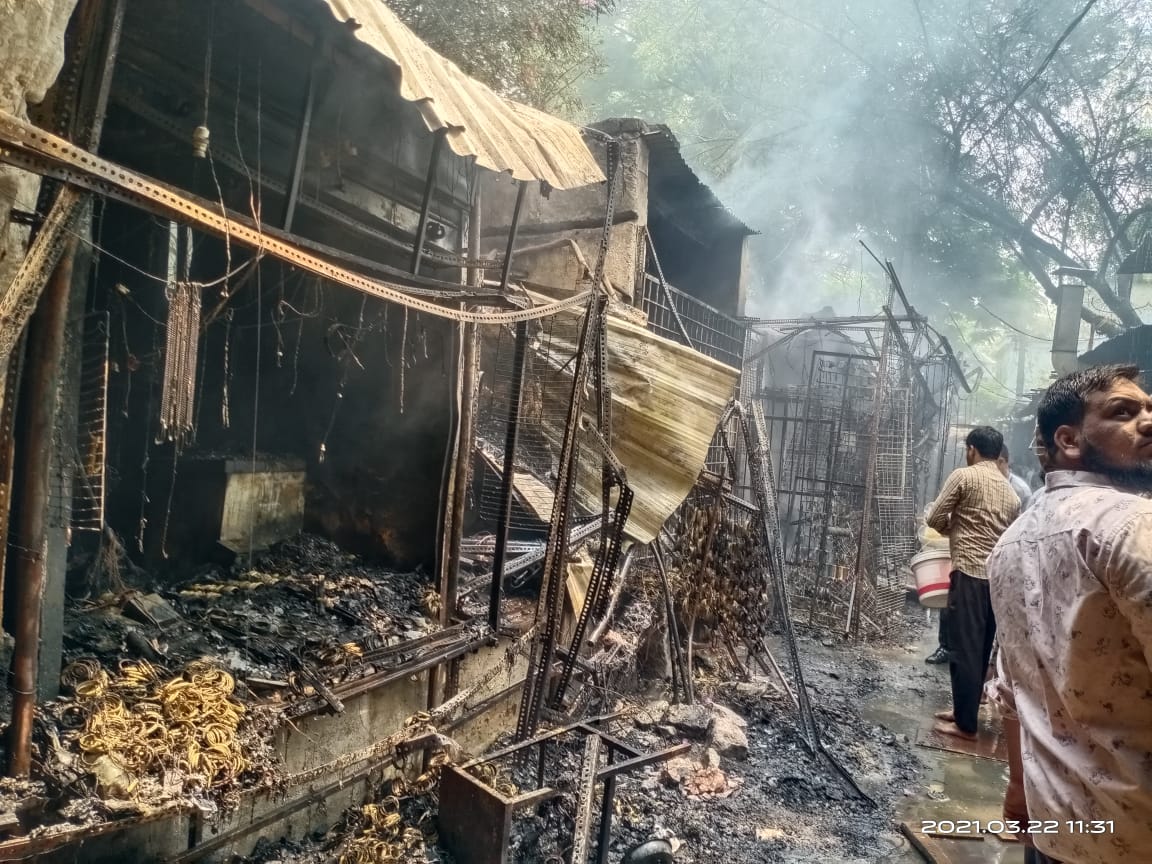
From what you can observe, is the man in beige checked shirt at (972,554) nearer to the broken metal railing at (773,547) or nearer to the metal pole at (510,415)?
the broken metal railing at (773,547)

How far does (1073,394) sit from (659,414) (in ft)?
10.9

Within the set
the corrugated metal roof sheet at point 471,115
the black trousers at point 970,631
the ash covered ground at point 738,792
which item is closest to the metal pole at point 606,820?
the ash covered ground at point 738,792

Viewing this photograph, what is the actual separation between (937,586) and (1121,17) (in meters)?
20.1

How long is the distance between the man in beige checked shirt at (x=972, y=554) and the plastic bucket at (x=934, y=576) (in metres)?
0.14

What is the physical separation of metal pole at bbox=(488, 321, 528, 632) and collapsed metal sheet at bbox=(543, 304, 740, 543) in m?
0.69

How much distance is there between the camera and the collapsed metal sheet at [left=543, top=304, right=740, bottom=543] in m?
5.70

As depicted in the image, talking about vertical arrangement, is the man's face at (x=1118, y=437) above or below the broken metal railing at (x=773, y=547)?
above

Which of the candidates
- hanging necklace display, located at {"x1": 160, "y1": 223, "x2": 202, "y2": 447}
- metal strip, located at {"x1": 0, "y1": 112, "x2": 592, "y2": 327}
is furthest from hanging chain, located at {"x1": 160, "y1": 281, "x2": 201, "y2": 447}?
metal strip, located at {"x1": 0, "y1": 112, "x2": 592, "y2": 327}

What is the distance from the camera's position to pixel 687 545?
25.0 ft

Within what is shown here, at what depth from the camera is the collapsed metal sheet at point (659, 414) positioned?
5703 mm

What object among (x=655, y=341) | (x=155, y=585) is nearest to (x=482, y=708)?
(x=155, y=585)

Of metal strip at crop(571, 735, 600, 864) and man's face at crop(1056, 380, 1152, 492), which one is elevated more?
man's face at crop(1056, 380, 1152, 492)

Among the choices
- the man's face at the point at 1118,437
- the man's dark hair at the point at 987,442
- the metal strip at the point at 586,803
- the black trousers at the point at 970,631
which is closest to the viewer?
the man's face at the point at 1118,437

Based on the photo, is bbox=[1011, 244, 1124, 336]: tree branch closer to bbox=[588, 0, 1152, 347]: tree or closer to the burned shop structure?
bbox=[588, 0, 1152, 347]: tree
